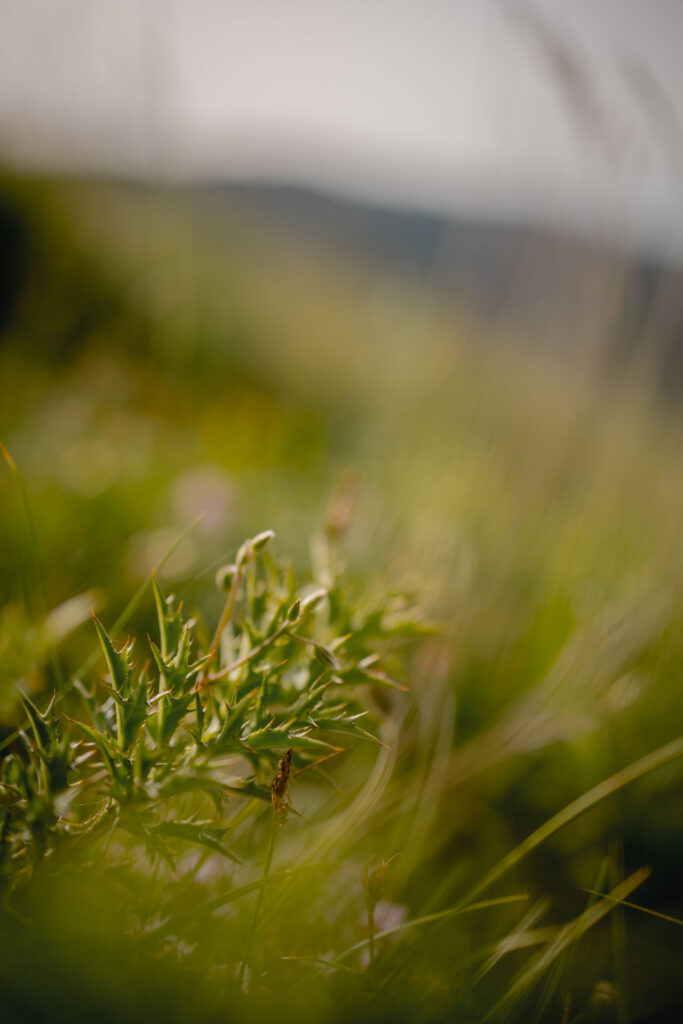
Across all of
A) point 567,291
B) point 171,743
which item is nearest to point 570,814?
point 171,743

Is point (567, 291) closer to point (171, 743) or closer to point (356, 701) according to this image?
point (356, 701)

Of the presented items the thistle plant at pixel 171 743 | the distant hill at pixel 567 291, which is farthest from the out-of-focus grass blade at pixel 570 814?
the distant hill at pixel 567 291

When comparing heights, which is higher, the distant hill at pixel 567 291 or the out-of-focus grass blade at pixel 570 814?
the distant hill at pixel 567 291

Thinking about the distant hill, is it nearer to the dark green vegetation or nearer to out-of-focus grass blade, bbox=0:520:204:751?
the dark green vegetation

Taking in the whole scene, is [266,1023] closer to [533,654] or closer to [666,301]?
[533,654]

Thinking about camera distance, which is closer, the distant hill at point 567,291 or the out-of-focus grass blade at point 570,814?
the out-of-focus grass blade at point 570,814

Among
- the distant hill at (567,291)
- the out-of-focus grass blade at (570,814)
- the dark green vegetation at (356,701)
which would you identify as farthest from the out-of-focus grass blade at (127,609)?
the distant hill at (567,291)

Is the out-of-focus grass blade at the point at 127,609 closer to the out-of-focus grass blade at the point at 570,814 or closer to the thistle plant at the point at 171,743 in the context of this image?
the thistle plant at the point at 171,743

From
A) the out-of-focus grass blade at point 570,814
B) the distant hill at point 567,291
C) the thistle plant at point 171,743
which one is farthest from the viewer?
the distant hill at point 567,291

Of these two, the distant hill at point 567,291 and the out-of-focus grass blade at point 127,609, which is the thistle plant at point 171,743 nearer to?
the out-of-focus grass blade at point 127,609

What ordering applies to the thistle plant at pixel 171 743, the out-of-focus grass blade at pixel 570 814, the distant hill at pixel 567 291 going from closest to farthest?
the thistle plant at pixel 171 743, the out-of-focus grass blade at pixel 570 814, the distant hill at pixel 567 291

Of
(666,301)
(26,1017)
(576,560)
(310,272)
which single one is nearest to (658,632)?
(576,560)
